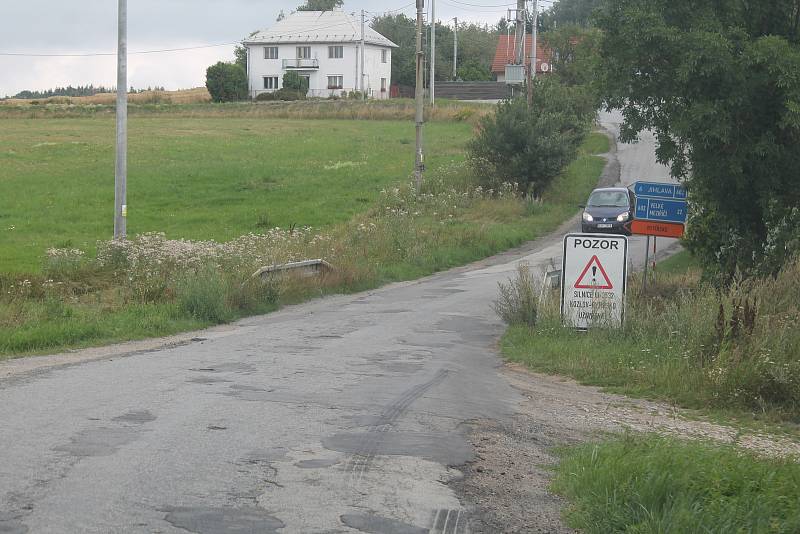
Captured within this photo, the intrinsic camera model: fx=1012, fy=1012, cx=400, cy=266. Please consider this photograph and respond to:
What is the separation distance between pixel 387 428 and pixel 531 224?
96.2 ft

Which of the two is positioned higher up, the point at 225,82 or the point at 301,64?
the point at 301,64

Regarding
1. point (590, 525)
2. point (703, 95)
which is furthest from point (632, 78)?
point (590, 525)

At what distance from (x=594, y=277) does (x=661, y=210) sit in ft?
12.0

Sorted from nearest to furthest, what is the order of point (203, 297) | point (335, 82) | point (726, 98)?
point (726, 98)
point (203, 297)
point (335, 82)

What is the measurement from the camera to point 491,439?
882cm

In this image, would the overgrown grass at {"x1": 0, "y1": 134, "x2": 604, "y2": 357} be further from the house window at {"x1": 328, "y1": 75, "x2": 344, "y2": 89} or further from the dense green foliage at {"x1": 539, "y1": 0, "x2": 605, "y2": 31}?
the dense green foliage at {"x1": 539, "y1": 0, "x2": 605, "y2": 31}

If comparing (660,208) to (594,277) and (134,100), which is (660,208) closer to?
(594,277)

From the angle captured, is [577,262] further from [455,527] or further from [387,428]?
[455,527]

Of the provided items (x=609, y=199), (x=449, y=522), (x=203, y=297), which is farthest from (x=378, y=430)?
(x=609, y=199)

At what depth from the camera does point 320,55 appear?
10450 cm

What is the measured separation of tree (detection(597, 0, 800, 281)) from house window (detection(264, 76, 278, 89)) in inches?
3564

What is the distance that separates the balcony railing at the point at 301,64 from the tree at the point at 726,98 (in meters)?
87.9

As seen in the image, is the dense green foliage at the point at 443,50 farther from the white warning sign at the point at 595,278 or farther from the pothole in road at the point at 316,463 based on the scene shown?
the pothole in road at the point at 316,463

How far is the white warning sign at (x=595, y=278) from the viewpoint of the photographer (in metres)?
15.4
